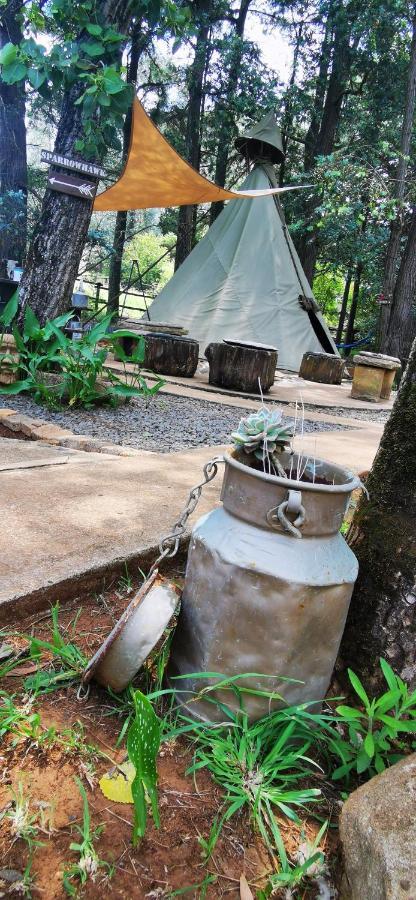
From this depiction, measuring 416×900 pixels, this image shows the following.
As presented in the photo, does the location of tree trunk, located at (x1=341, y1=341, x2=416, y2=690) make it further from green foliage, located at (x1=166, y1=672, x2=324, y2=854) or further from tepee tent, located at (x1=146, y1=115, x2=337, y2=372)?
tepee tent, located at (x1=146, y1=115, x2=337, y2=372)

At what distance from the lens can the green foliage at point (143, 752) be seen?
0.84 meters

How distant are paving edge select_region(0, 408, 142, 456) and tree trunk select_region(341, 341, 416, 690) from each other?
180 centimetres

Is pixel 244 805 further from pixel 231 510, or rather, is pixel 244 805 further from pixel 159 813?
pixel 231 510

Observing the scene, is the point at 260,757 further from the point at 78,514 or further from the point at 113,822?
the point at 78,514

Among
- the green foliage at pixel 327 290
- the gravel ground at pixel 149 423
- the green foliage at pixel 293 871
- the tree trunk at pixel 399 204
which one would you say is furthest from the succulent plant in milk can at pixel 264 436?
the green foliage at pixel 327 290

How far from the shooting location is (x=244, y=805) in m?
1.01

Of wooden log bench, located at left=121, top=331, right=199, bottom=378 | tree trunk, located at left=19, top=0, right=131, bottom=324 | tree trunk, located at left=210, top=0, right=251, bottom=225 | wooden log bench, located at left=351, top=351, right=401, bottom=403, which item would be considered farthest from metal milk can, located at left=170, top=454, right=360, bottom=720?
tree trunk, located at left=210, top=0, right=251, bottom=225

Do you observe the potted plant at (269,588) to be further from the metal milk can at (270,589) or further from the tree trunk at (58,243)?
the tree trunk at (58,243)

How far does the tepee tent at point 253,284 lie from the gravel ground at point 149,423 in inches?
197

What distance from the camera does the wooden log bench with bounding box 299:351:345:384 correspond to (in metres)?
9.02

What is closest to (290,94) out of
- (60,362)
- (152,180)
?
(152,180)

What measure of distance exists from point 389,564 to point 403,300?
1032 centimetres

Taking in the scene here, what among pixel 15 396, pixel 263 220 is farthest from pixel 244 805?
pixel 263 220

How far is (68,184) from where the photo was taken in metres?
4.45
